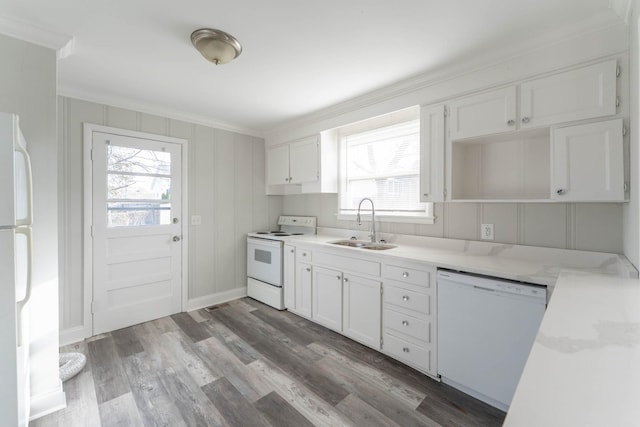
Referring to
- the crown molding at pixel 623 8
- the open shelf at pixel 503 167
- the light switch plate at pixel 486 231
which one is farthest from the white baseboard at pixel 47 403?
the crown molding at pixel 623 8

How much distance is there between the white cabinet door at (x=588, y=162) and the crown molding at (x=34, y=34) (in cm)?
321

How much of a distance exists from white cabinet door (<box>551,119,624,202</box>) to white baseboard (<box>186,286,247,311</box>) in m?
3.52

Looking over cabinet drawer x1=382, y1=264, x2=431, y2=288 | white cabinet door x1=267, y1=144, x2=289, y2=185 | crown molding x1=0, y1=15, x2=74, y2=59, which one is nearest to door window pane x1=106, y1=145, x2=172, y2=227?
crown molding x1=0, y1=15, x2=74, y2=59

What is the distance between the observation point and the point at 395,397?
1.86m

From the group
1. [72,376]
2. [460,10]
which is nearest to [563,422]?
[460,10]

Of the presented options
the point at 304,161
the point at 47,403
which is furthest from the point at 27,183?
the point at 304,161

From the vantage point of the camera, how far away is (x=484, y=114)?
203 centimetres

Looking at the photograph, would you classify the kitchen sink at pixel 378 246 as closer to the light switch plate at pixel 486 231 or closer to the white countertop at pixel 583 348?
the light switch plate at pixel 486 231

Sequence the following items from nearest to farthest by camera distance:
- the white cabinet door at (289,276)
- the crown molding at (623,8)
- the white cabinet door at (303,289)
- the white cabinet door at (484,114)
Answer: the crown molding at (623,8) < the white cabinet door at (484,114) < the white cabinet door at (303,289) < the white cabinet door at (289,276)

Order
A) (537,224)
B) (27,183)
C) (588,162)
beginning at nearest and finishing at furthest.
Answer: (27,183) → (588,162) → (537,224)

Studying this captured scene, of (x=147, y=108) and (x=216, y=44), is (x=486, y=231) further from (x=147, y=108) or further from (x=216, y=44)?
(x=147, y=108)

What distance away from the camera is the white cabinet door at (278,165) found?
3.75 m

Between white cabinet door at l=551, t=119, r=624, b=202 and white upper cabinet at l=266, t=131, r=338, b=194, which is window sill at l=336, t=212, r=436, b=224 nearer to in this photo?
white upper cabinet at l=266, t=131, r=338, b=194

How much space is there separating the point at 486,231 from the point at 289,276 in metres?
2.06
